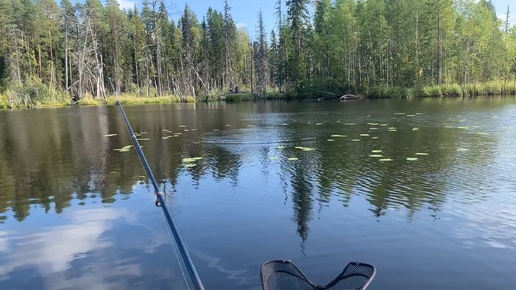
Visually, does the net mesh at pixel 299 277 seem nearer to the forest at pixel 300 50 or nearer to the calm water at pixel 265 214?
the calm water at pixel 265 214

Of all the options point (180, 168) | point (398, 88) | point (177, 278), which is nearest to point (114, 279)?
point (177, 278)

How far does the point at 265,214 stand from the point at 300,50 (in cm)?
6049

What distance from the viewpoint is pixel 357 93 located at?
58.6 metres

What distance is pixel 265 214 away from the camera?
8203 mm

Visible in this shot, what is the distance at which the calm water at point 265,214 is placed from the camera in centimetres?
575

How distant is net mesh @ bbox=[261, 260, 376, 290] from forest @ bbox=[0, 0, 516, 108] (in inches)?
1929

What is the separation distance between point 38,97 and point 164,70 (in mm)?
30337

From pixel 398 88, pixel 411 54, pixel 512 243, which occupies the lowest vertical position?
pixel 512 243

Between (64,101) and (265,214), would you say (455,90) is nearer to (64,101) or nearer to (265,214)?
(265,214)

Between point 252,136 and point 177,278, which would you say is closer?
point 177,278

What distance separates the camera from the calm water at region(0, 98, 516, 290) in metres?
5.75

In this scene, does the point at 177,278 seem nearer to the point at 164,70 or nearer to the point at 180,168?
the point at 180,168

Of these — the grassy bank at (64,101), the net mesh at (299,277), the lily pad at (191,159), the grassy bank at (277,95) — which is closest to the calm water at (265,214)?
the lily pad at (191,159)

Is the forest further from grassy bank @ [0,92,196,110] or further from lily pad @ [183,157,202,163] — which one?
lily pad @ [183,157,202,163]
